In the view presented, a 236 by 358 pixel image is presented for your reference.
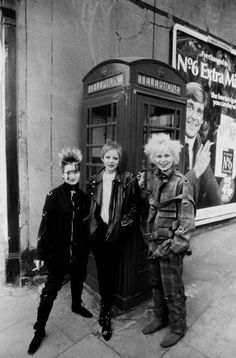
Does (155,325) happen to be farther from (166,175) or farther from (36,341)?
(166,175)

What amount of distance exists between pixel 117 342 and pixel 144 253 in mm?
1003

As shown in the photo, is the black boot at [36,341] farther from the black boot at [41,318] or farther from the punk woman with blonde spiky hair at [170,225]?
the punk woman with blonde spiky hair at [170,225]

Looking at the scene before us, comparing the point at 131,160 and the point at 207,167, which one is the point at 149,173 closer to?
the point at 131,160

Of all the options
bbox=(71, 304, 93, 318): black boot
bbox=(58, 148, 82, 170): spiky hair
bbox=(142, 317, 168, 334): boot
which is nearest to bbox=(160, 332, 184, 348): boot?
bbox=(142, 317, 168, 334): boot

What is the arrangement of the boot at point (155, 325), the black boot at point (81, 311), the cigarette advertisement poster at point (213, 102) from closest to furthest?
the boot at point (155, 325) → the black boot at point (81, 311) → the cigarette advertisement poster at point (213, 102)

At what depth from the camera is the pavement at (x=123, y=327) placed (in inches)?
99.2

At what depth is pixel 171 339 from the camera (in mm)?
2623

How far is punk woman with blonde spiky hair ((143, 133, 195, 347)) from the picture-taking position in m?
2.49

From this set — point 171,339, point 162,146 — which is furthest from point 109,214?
point 171,339

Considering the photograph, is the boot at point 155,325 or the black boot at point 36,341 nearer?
the black boot at point 36,341

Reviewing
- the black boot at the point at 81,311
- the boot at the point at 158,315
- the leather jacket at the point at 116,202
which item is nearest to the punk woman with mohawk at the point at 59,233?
the leather jacket at the point at 116,202

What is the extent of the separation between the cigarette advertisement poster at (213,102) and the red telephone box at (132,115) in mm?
2068

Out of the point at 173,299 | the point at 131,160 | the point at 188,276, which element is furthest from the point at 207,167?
the point at 173,299

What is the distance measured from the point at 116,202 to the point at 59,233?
622mm
